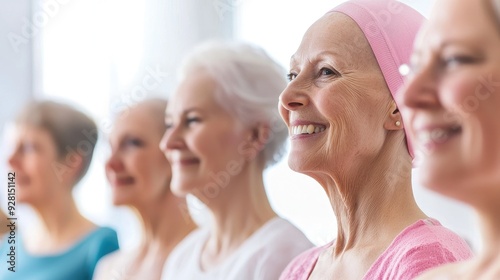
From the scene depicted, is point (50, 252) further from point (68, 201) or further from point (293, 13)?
point (293, 13)

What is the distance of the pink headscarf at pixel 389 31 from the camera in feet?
4.01

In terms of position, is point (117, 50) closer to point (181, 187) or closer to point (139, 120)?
point (139, 120)

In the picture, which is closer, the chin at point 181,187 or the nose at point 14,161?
the chin at point 181,187

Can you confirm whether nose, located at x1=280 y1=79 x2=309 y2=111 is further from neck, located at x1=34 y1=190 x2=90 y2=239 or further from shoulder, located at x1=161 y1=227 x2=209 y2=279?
neck, located at x1=34 y1=190 x2=90 y2=239

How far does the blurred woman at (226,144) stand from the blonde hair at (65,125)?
513mm

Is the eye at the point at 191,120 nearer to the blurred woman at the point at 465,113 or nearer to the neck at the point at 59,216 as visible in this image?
the neck at the point at 59,216

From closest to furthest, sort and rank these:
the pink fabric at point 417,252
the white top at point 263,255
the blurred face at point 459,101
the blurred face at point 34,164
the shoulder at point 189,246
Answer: the blurred face at point 459,101 → the pink fabric at point 417,252 → the white top at point 263,255 → the shoulder at point 189,246 → the blurred face at point 34,164

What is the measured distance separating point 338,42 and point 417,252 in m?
0.34

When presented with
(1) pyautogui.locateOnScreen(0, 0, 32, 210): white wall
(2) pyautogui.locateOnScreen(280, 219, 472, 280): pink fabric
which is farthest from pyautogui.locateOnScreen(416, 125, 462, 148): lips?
(1) pyautogui.locateOnScreen(0, 0, 32, 210): white wall

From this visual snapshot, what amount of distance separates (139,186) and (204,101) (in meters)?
0.35

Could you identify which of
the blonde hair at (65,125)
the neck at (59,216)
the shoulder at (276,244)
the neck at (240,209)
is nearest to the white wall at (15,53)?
the blonde hair at (65,125)

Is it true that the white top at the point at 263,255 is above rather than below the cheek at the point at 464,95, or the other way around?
below

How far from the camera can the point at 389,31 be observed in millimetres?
1232

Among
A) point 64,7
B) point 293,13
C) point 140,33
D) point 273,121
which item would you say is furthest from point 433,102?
point 64,7
